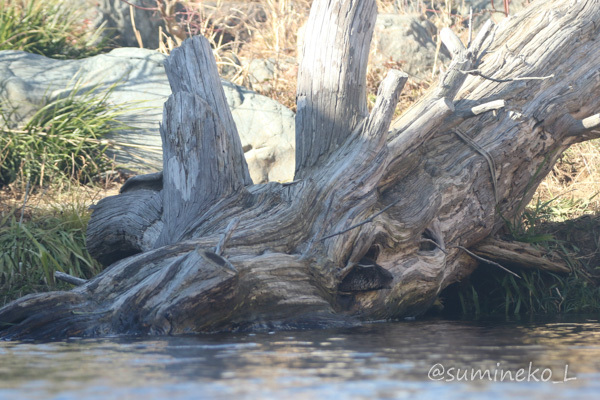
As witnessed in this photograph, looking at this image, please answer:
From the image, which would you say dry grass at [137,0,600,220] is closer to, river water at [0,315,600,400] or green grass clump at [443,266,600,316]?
green grass clump at [443,266,600,316]

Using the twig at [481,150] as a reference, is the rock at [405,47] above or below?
above

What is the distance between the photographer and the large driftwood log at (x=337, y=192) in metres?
4.44

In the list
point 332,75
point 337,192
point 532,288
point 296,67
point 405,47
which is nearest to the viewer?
point 337,192

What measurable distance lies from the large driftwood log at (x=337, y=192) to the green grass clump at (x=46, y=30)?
217 inches

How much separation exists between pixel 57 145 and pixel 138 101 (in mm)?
1335

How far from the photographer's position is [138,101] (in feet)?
30.1

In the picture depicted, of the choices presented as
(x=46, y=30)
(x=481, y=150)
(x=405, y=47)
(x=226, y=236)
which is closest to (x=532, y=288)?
(x=481, y=150)

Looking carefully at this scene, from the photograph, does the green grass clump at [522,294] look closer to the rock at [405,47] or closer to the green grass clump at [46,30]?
the rock at [405,47]

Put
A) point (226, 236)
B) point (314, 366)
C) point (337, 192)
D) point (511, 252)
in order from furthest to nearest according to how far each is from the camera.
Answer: point (511, 252)
point (337, 192)
point (226, 236)
point (314, 366)

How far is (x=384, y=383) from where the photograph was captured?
301 centimetres

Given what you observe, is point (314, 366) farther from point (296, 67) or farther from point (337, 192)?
point (296, 67)

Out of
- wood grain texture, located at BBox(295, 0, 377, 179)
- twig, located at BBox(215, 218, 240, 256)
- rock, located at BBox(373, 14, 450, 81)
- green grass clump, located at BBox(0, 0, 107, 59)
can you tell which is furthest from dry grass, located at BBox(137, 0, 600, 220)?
twig, located at BBox(215, 218, 240, 256)

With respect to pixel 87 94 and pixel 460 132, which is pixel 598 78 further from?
pixel 87 94

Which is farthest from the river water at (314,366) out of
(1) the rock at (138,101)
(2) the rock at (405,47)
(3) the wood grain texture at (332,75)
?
(2) the rock at (405,47)
